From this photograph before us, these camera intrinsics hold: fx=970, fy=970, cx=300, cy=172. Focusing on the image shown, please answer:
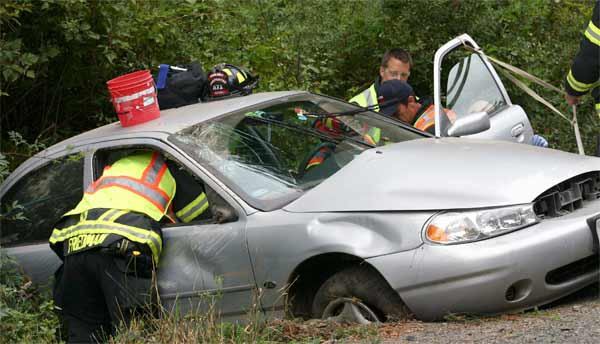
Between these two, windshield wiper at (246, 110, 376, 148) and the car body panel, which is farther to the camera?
windshield wiper at (246, 110, 376, 148)

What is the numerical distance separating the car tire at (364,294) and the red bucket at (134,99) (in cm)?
177

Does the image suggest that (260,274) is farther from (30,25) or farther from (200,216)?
(30,25)

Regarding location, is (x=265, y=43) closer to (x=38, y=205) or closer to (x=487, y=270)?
(x=38, y=205)

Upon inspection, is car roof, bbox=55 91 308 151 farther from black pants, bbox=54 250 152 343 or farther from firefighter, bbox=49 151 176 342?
black pants, bbox=54 250 152 343

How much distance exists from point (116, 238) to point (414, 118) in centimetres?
284

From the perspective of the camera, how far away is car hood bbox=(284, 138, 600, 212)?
4848mm

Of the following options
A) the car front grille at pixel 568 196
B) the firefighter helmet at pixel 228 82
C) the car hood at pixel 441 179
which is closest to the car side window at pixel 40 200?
the firefighter helmet at pixel 228 82

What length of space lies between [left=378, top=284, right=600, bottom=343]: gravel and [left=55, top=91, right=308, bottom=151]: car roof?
1847 mm

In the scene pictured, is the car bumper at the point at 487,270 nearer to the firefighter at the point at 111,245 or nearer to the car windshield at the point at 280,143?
the car windshield at the point at 280,143

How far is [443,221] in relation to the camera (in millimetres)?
4711

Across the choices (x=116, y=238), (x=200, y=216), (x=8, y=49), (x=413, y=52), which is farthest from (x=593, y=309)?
(x=413, y=52)

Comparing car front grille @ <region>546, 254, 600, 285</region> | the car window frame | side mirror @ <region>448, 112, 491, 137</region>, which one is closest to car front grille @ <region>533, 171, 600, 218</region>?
car front grille @ <region>546, 254, 600, 285</region>

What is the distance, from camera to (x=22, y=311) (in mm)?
5727

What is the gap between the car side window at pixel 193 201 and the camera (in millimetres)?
5219
